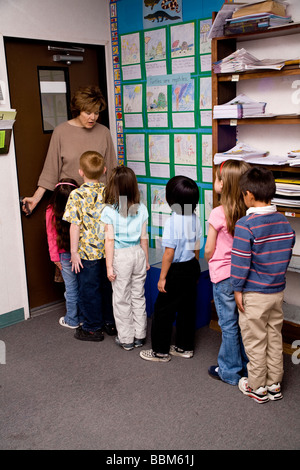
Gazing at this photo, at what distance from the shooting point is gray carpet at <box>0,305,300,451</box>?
2.19 meters

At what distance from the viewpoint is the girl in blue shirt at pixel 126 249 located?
282 centimetres

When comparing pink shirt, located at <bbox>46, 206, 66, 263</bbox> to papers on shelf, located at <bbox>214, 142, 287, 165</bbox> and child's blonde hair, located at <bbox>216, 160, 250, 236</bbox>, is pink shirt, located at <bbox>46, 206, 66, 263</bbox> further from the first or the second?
child's blonde hair, located at <bbox>216, 160, 250, 236</bbox>

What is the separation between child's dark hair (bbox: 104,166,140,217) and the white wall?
85 centimetres

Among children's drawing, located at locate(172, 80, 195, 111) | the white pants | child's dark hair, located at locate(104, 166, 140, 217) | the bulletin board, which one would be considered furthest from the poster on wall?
the white pants

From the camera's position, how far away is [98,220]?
3.00m

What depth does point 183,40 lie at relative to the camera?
333cm

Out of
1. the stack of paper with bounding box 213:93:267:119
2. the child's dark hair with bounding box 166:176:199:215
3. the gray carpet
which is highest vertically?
the stack of paper with bounding box 213:93:267:119

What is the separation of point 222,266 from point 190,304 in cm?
41

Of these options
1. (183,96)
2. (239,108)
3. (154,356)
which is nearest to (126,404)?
(154,356)

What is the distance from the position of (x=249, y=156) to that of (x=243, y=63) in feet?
1.70

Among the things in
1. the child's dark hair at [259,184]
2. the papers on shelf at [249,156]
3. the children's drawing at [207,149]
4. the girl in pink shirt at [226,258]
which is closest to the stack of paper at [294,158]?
the papers on shelf at [249,156]

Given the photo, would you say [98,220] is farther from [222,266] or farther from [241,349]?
[241,349]
